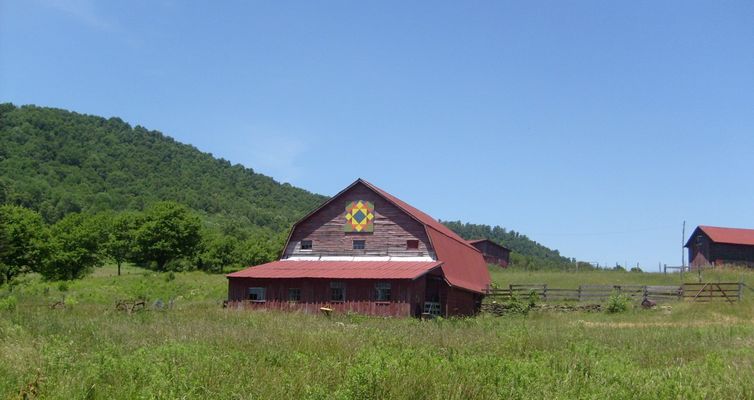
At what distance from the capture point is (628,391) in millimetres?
9891

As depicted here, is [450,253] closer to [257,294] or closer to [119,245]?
[257,294]

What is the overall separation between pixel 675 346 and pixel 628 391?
299 inches

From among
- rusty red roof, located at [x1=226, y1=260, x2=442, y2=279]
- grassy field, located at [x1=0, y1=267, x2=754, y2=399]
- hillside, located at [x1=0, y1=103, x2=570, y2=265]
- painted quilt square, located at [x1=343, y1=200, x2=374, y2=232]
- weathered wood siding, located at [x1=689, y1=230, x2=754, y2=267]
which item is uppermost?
hillside, located at [x1=0, y1=103, x2=570, y2=265]

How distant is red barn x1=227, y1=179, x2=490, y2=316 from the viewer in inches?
1353

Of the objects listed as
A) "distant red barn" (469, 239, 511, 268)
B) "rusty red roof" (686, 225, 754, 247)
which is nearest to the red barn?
"rusty red roof" (686, 225, 754, 247)

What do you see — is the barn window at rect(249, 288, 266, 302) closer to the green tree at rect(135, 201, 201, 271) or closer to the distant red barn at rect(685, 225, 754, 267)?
the distant red barn at rect(685, 225, 754, 267)

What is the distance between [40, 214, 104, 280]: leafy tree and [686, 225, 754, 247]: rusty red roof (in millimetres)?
62321

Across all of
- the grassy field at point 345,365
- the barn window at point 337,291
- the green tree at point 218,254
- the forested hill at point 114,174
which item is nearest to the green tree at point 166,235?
the green tree at point 218,254

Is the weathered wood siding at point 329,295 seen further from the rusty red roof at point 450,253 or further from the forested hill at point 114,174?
the forested hill at point 114,174

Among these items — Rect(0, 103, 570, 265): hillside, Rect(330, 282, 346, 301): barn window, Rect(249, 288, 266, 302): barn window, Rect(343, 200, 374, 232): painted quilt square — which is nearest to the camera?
Rect(330, 282, 346, 301): barn window

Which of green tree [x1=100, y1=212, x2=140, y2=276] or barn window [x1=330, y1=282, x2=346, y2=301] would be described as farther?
green tree [x1=100, y1=212, x2=140, y2=276]

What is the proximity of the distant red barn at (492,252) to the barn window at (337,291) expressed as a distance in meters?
43.1

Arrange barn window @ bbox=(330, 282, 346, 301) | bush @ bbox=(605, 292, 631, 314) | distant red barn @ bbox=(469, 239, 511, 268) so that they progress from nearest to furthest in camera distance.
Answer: barn window @ bbox=(330, 282, 346, 301) → bush @ bbox=(605, 292, 631, 314) → distant red barn @ bbox=(469, 239, 511, 268)

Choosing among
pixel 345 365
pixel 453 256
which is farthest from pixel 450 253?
pixel 345 365
